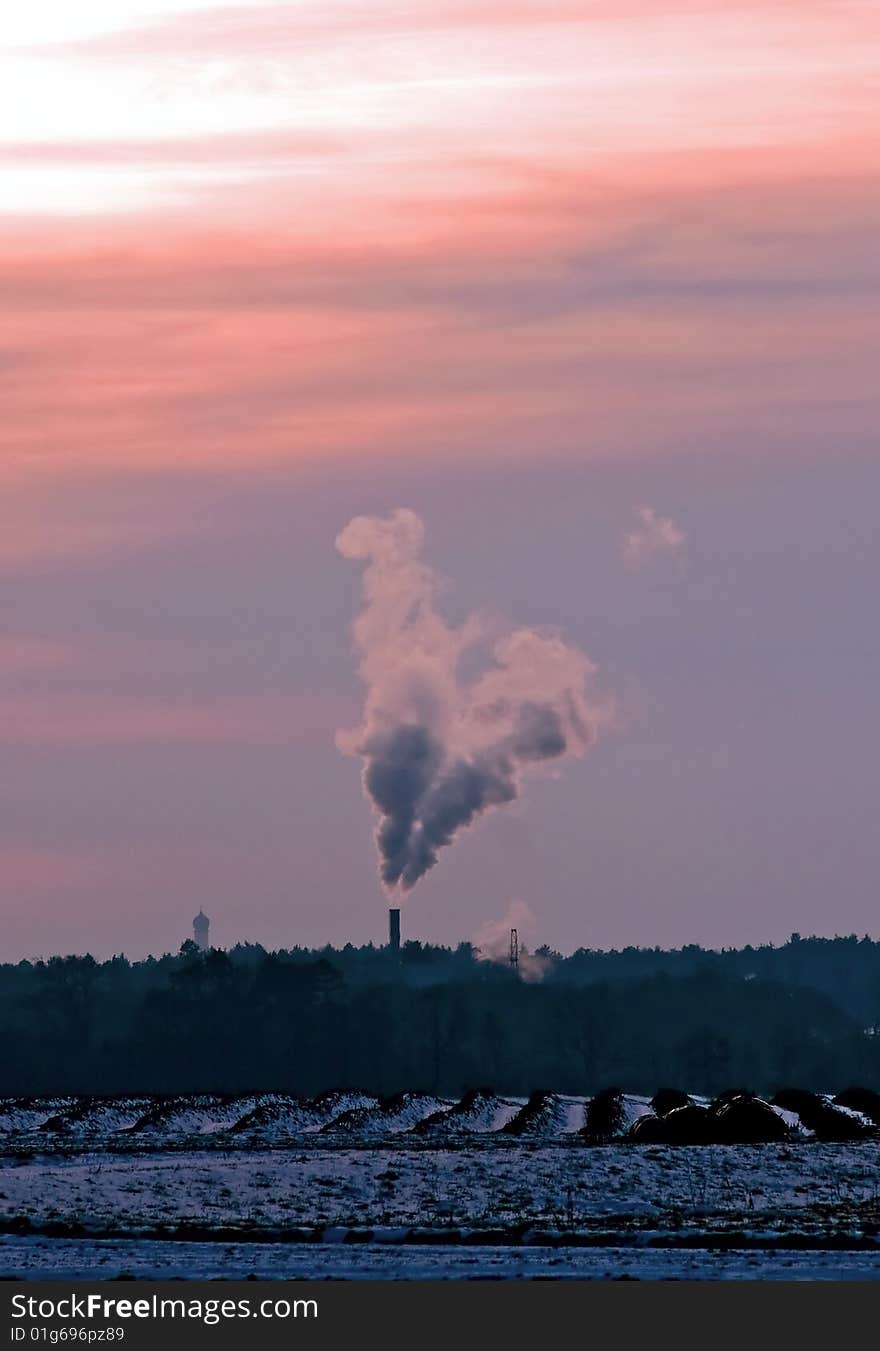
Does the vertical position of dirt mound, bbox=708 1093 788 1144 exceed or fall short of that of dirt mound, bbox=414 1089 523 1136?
it falls short

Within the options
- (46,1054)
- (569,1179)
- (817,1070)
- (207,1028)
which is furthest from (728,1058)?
(569,1179)

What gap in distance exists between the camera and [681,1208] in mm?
55094

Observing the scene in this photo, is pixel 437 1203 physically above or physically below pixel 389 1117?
below

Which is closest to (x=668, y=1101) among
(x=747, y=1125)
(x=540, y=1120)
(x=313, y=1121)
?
(x=540, y=1120)

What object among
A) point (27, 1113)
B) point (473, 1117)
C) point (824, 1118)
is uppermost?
point (27, 1113)

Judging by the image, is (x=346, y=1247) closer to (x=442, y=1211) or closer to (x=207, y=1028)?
(x=442, y=1211)

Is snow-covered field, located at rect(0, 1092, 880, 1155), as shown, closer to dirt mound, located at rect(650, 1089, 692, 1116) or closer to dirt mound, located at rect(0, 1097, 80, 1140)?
dirt mound, located at rect(0, 1097, 80, 1140)

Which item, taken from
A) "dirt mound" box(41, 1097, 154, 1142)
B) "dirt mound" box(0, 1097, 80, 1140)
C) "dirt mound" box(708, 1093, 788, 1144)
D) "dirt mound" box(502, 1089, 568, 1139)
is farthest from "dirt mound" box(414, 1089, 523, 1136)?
"dirt mound" box(0, 1097, 80, 1140)

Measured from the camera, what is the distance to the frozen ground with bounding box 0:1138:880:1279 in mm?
43812

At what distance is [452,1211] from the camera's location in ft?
177

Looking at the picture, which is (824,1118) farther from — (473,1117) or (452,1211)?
(452,1211)

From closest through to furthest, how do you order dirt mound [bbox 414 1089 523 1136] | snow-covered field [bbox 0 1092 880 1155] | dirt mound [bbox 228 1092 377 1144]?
snow-covered field [bbox 0 1092 880 1155] → dirt mound [bbox 228 1092 377 1144] → dirt mound [bbox 414 1089 523 1136]

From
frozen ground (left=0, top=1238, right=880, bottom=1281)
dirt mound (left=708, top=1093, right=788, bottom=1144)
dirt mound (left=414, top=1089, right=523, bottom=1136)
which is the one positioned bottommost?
frozen ground (left=0, top=1238, right=880, bottom=1281)

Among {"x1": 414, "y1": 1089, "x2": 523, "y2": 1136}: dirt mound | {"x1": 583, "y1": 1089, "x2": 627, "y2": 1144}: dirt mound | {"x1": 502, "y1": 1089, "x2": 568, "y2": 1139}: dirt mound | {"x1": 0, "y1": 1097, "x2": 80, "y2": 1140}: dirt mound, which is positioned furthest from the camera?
{"x1": 0, "y1": 1097, "x2": 80, "y2": 1140}: dirt mound
